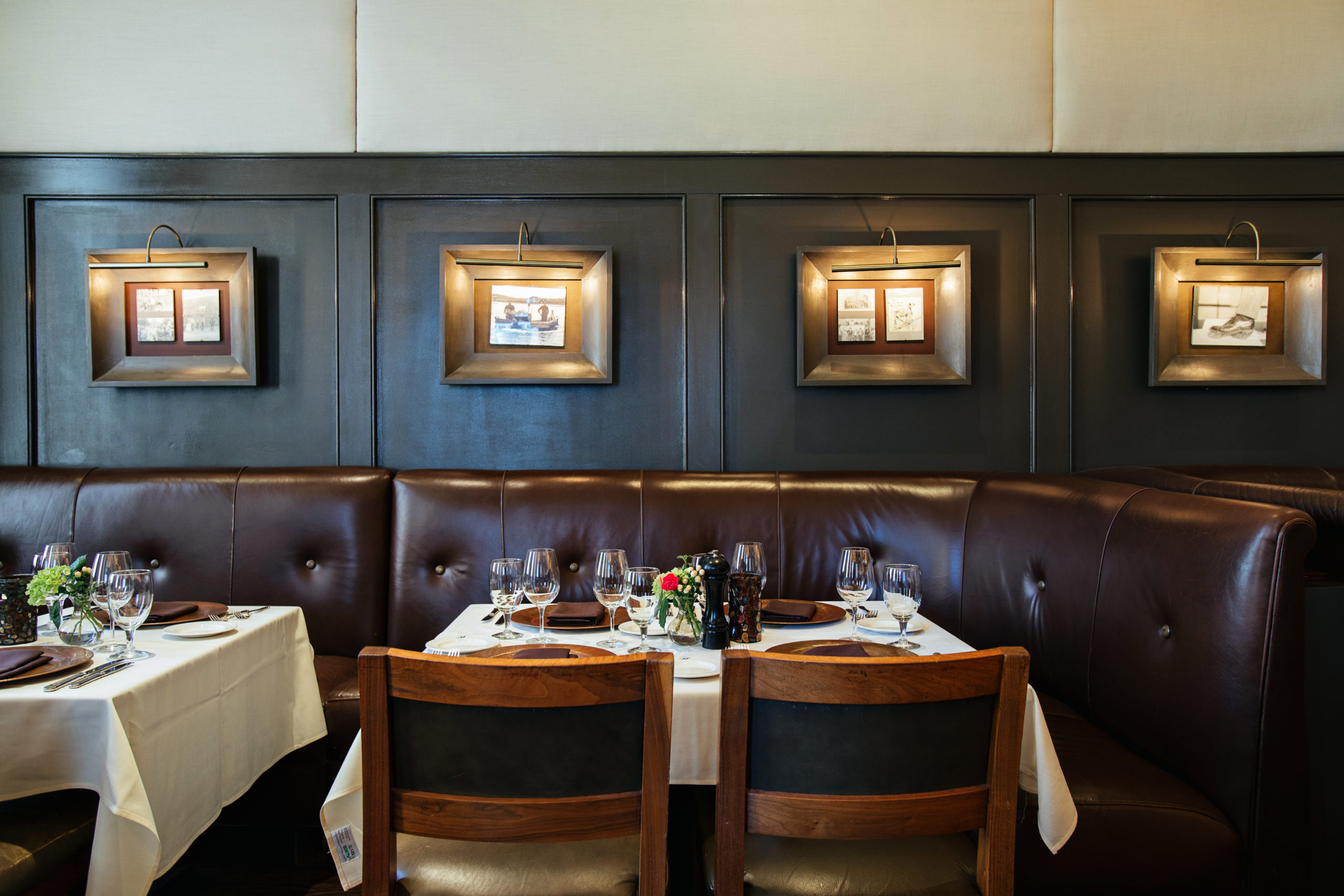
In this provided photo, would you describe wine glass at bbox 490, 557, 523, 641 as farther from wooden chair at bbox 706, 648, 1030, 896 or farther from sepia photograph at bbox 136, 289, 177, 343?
sepia photograph at bbox 136, 289, 177, 343

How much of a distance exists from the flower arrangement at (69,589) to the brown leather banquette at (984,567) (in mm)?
666

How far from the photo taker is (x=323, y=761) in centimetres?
203

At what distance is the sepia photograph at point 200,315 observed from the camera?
271 centimetres

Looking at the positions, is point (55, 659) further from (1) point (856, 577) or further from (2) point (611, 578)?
(1) point (856, 577)

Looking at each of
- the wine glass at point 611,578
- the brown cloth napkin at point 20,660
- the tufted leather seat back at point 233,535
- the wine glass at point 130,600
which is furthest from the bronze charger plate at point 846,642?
the tufted leather seat back at point 233,535

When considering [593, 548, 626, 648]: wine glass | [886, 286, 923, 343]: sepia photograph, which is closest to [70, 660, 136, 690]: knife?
[593, 548, 626, 648]: wine glass

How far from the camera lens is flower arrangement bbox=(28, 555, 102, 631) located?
1.54 m

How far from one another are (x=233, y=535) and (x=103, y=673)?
1.14 m

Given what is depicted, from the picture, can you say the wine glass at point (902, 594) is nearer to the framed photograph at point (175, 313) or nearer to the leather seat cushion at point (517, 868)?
the leather seat cushion at point (517, 868)

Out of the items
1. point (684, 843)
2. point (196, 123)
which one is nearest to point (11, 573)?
point (196, 123)

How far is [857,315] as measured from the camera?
2.71 meters

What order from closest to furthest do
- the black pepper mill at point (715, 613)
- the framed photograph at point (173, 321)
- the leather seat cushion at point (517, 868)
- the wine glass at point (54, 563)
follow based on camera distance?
the leather seat cushion at point (517, 868) < the black pepper mill at point (715, 613) < the wine glass at point (54, 563) < the framed photograph at point (173, 321)

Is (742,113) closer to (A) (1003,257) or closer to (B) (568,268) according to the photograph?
(B) (568,268)

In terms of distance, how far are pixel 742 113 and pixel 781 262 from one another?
552mm
